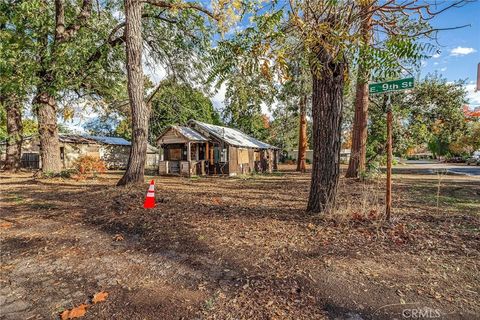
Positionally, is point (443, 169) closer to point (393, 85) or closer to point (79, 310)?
point (393, 85)

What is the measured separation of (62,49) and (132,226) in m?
8.53

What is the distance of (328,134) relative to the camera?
15.9 ft

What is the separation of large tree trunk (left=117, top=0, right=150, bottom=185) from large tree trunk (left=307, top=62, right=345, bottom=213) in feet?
20.6

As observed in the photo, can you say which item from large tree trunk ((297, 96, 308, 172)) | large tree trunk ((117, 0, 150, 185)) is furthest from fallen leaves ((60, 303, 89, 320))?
large tree trunk ((297, 96, 308, 172))

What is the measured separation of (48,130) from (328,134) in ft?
42.8

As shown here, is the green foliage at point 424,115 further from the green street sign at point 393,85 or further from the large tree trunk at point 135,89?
the large tree trunk at point 135,89

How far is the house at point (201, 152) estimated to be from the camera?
17594mm

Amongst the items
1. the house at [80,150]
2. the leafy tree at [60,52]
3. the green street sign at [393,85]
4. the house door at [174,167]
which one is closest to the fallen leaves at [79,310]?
the green street sign at [393,85]

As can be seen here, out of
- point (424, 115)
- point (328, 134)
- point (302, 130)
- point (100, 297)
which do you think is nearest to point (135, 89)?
point (328, 134)

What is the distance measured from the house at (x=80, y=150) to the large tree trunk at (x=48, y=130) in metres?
12.9

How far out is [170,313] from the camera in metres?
2.12

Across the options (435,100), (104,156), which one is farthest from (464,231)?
(104,156)

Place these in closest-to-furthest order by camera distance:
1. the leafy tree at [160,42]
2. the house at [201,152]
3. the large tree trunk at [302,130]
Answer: the leafy tree at [160,42]
the house at [201,152]
the large tree trunk at [302,130]

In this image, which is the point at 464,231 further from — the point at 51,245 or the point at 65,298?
the point at 51,245
